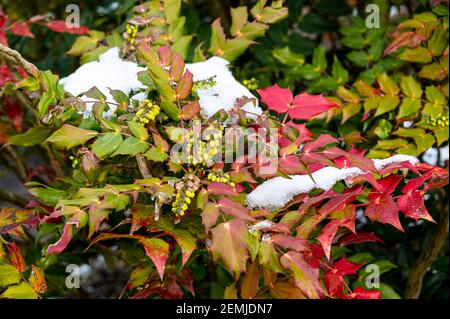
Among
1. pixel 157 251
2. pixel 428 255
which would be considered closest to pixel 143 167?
pixel 157 251

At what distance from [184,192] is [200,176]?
0.06 meters

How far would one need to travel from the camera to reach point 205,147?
1.05m

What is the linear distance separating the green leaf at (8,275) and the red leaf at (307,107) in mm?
624

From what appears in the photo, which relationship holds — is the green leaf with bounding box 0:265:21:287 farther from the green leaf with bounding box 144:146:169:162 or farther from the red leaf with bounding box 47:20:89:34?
the red leaf with bounding box 47:20:89:34

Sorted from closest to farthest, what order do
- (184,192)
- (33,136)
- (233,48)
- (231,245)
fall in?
(231,245) < (184,192) < (33,136) < (233,48)

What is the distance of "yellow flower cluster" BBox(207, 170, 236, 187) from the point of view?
1.03 m

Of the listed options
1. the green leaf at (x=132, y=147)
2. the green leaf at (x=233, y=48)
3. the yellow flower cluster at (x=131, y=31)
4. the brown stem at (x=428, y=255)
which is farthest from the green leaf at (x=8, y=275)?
the brown stem at (x=428, y=255)

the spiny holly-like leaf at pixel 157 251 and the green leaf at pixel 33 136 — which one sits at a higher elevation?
the green leaf at pixel 33 136

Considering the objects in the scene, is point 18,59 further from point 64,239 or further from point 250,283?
point 250,283

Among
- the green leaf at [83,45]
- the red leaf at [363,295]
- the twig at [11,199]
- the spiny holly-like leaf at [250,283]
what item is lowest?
the twig at [11,199]

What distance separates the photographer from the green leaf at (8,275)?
1107 mm

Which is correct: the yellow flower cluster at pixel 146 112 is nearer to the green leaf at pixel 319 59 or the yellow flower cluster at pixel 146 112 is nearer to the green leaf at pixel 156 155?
the green leaf at pixel 156 155

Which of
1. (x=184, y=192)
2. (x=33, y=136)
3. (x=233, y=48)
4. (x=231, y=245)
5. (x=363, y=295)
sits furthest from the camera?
(x=233, y=48)
